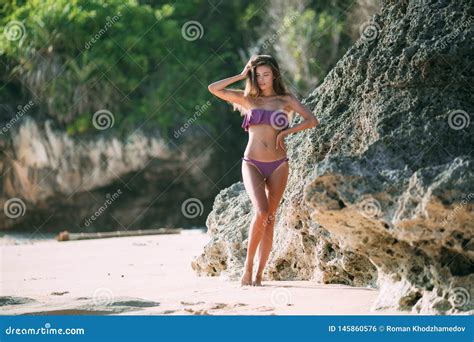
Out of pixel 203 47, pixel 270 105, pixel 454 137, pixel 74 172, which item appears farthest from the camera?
pixel 203 47

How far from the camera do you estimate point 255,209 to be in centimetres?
638

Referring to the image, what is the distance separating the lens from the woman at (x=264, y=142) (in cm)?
637

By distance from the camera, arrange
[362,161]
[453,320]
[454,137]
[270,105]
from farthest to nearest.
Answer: [270,105]
[454,137]
[362,161]
[453,320]

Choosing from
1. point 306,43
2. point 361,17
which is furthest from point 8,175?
point 361,17

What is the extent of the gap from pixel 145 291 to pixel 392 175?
2512mm

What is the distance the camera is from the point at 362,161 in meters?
5.20

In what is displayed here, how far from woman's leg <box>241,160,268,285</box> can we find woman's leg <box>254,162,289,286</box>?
0.05 meters

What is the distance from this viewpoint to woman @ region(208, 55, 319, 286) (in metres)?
6.37

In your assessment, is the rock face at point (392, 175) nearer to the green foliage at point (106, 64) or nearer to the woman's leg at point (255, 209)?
the woman's leg at point (255, 209)

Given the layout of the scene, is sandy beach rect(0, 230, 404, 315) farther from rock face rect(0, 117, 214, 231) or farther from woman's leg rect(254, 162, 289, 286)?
rock face rect(0, 117, 214, 231)

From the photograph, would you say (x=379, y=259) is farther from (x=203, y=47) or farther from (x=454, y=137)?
(x=203, y=47)

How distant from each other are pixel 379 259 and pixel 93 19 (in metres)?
17.7

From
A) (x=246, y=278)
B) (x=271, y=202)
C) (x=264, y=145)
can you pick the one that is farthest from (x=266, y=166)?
(x=246, y=278)

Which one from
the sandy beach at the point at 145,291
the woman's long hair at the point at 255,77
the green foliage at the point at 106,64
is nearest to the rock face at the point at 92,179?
the green foliage at the point at 106,64
